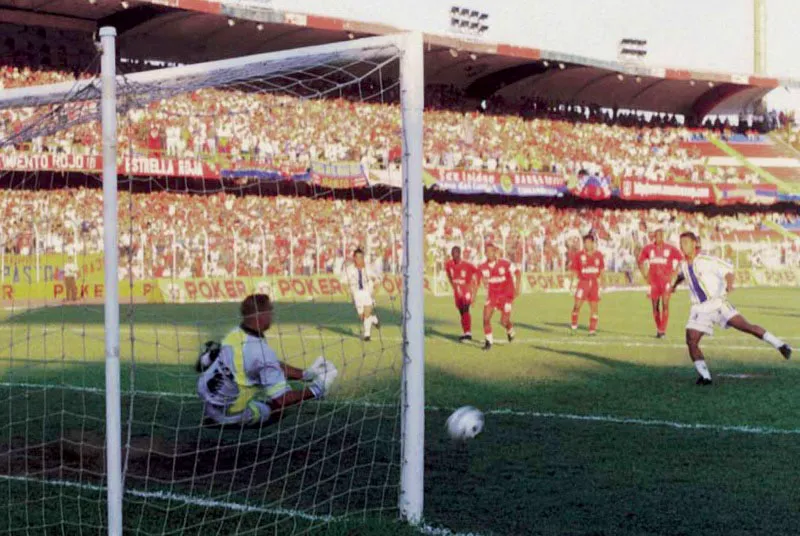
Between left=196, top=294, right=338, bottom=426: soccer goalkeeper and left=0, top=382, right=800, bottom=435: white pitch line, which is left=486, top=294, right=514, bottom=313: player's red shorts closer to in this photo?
left=0, top=382, right=800, bottom=435: white pitch line

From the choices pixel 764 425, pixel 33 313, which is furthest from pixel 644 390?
pixel 33 313

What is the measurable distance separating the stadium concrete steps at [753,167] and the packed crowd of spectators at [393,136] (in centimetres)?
56

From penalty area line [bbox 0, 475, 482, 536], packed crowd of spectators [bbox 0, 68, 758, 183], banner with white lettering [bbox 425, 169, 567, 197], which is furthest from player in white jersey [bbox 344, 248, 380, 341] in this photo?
banner with white lettering [bbox 425, 169, 567, 197]

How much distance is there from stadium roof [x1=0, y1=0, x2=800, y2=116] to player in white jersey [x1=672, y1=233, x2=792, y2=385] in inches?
902

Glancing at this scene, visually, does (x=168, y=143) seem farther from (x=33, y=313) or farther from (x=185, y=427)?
(x=185, y=427)

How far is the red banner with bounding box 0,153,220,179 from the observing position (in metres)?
27.2

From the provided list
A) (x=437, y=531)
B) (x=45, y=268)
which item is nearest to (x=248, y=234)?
(x=45, y=268)

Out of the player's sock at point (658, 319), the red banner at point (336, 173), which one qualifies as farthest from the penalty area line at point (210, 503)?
the red banner at point (336, 173)

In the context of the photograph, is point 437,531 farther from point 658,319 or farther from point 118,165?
point 118,165

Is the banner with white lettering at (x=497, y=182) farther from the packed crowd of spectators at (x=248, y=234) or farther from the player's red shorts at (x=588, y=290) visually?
the player's red shorts at (x=588, y=290)

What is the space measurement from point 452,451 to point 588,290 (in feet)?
40.0

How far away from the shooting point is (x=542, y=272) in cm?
3728

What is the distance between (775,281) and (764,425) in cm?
3633

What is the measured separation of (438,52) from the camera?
39125 mm
